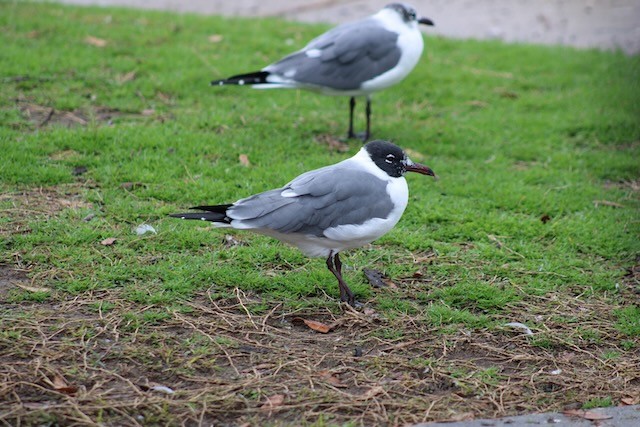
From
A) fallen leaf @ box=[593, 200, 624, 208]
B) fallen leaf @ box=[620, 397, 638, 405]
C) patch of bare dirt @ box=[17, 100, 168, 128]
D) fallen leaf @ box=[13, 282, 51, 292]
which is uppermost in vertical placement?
patch of bare dirt @ box=[17, 100, 168, 128]

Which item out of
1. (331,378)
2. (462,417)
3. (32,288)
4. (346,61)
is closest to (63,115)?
(346,61)

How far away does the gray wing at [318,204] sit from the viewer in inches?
167

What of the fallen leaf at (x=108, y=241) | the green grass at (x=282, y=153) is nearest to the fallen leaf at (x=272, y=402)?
the green grass at (x=282, y=153)

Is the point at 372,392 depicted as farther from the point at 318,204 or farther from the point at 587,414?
the point at 318,204

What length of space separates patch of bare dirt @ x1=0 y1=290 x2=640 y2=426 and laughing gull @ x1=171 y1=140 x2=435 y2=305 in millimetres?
371

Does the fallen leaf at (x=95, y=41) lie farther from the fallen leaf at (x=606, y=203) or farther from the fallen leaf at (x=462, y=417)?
the fallen leaf at (x=462, y=417)

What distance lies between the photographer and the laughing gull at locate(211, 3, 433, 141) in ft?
21.6

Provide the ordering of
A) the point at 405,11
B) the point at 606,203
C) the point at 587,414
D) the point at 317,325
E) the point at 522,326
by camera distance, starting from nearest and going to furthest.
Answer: the point at 587,414
the point at 317,325
the point at 522,326
the point at 606,203
the point at 405,11

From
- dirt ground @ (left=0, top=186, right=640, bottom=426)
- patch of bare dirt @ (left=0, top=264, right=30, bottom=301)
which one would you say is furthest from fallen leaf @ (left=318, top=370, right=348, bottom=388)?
patch of bare dirt @ (left=0, top=264, right=30, bottom=301)

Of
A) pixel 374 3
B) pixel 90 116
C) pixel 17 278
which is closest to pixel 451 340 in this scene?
pixel 17 278

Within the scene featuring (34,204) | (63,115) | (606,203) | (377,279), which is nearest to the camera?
(377,279)

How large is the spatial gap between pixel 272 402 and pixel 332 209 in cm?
117

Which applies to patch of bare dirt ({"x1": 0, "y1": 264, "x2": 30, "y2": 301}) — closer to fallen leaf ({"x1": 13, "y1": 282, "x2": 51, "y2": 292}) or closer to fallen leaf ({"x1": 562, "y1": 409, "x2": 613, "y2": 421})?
fallen leaf ({"x1": 13, "y1": 282, "x2": 51, "y2": 292})

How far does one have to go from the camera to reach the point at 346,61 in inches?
261
